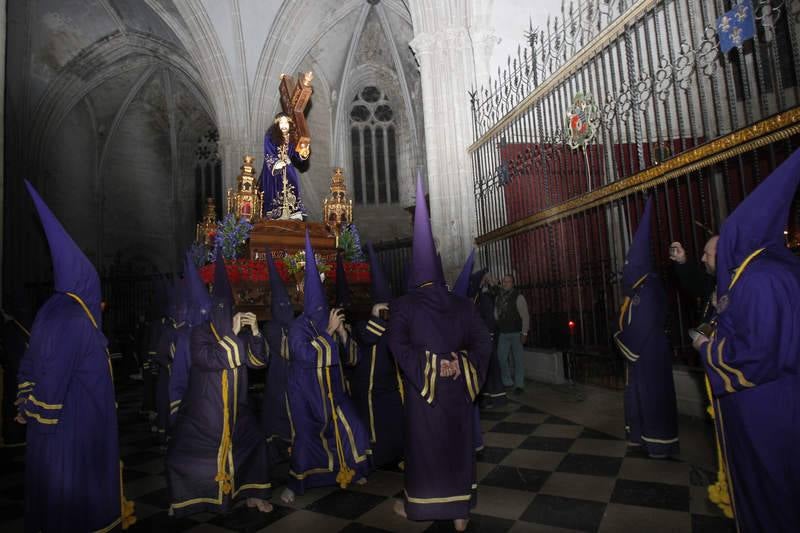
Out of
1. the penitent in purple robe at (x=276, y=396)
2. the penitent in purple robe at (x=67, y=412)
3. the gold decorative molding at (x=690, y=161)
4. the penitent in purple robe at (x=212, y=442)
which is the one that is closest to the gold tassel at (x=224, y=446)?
the penitent in purple robe at (x=212, y=442)

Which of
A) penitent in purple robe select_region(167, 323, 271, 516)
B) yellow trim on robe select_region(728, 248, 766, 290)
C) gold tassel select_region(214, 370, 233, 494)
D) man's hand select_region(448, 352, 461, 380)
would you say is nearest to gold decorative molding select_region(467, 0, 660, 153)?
yellow trim on robe select_region(728, 248, 766, 290)

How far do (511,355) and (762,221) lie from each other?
5.37 meters

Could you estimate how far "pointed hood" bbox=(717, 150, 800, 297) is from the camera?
210 centimetres

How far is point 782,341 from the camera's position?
81.0 inches

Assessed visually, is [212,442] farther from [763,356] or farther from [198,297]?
[763,356]

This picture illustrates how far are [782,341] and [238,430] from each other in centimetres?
317

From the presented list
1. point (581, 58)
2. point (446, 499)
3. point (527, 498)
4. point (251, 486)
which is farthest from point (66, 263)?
point (581, 58)

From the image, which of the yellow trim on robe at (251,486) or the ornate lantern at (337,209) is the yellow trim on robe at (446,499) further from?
the ornate lantern at (337,209)

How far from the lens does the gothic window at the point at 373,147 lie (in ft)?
65.9

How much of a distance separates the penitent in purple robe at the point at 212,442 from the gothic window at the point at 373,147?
17.0m

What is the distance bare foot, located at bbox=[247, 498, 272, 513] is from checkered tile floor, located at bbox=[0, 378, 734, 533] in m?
0.06

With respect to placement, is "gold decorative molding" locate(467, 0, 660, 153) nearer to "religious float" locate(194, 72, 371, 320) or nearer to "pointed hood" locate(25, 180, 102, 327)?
"religious float" locate(194, 72, 371, 320)

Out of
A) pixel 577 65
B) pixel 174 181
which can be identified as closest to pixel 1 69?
pixel 577 65

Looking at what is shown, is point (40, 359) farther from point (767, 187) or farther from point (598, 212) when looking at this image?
point (598, 212)
